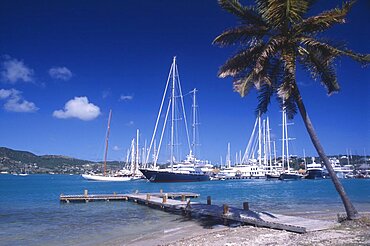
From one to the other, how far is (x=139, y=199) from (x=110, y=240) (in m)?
19.8

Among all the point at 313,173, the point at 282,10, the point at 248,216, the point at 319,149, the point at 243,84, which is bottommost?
the point at 248,216

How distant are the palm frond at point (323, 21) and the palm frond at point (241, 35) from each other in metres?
1.54

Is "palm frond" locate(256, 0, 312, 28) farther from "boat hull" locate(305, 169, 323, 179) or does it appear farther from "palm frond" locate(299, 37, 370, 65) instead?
"boat hull" locate(305, 169, 323, 179)

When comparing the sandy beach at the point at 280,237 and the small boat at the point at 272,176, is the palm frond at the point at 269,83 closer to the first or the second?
the sandy beach at the point at 280,237

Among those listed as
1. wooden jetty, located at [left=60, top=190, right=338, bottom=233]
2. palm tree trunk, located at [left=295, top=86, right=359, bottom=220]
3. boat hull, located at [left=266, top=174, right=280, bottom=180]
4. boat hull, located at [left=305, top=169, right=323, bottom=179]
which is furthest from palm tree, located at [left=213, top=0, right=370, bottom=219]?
boat hull, located at [left=305, top=169, right=323, bottom=179]

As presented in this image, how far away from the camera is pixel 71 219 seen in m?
27.7

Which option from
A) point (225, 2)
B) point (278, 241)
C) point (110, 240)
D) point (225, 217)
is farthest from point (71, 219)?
point (225, 2)

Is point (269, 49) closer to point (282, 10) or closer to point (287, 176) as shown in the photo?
point (282, 10)

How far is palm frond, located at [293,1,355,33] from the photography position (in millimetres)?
14352

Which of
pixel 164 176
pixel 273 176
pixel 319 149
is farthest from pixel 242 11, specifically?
pixel 273 176

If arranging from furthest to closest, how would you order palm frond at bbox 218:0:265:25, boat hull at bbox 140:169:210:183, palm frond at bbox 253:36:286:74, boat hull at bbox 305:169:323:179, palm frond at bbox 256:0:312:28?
boat hull at bbox 305:169:323:179 < boat hull at bbox 140:169:210:183 < palm frond at bbox 218:0:265:25 < palm frond at bbox 253:36:286:74 < palm frond at bbox 256:0:312:28

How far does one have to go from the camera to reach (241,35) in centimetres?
1617

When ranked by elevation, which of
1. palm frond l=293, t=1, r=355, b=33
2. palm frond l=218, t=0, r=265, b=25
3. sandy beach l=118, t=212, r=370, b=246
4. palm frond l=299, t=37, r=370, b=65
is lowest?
sandy beach l=118, t=212, r=370, b=246

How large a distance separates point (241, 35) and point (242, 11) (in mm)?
1076
